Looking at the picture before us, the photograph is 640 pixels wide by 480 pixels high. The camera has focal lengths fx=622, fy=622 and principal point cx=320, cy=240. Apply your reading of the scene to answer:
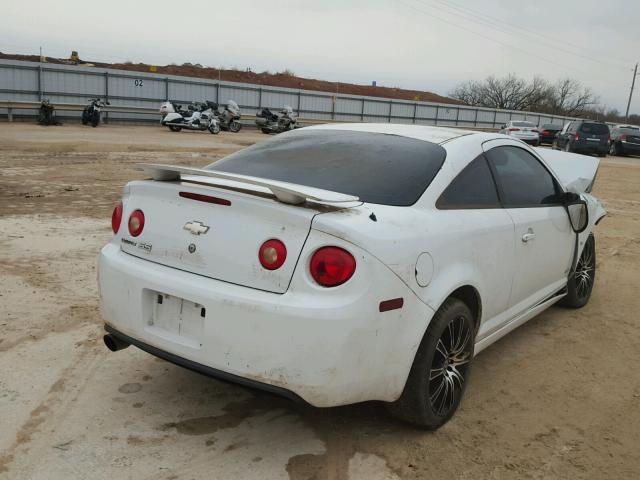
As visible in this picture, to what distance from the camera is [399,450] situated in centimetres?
305

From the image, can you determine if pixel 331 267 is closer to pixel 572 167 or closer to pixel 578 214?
pixel 578 214

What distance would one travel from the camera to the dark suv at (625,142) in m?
29.7

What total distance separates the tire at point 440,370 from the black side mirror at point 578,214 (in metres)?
1.71

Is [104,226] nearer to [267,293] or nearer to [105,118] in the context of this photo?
[267,293]

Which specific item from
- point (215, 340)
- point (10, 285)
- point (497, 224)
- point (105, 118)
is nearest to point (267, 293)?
point (215, 340)

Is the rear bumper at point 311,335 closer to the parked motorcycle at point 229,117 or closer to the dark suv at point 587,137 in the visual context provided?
the dark suv at point 587,137

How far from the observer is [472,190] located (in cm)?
361

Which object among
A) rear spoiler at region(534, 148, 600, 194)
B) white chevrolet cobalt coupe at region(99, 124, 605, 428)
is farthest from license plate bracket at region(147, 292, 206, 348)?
rear spoiler at region(534, 148, 600, 194)

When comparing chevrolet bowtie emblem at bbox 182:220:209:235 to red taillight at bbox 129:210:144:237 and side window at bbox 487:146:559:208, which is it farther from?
side window at bbox 487:146:559:208

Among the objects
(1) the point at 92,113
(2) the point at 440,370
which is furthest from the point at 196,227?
(1) the point at 92,113

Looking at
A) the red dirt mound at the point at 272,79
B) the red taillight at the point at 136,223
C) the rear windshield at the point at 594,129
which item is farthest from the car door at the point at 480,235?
the red dirt mound at the point at 272,79

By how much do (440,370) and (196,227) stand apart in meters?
1.45

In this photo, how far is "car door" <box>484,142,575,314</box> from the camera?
3.95 m

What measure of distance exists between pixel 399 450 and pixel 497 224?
4.70 ft
